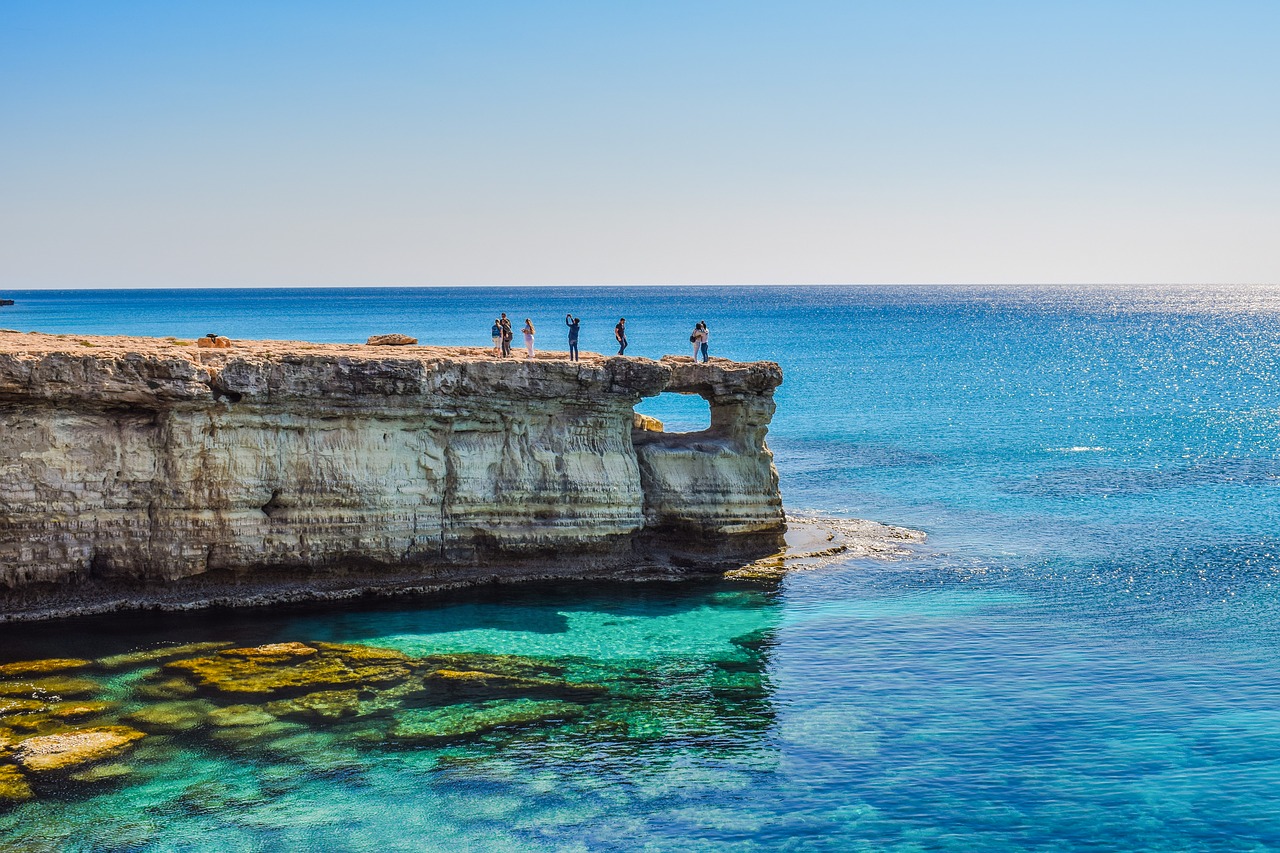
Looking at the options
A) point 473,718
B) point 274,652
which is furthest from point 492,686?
point 274,652

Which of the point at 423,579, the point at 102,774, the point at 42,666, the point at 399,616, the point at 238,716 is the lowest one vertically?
the point at 102,774

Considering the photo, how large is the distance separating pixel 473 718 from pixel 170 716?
18.5 feet

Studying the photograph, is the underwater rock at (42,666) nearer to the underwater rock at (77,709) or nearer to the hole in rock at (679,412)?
the underwater rock at (77,709)

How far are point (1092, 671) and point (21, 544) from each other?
79.9 feet

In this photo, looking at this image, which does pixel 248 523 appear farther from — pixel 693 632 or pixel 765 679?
pixel 765 679

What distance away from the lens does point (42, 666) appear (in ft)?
75.8

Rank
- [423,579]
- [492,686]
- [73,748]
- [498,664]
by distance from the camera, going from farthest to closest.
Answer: [423,579] → [498,664] → [492,686] → [73,748]

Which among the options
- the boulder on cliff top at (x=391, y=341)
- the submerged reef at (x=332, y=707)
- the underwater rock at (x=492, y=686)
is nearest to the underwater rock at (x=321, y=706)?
the submerged reef at (x=332, y=707)

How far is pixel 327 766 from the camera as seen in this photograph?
756 inches

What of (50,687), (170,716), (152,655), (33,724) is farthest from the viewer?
(152,655)

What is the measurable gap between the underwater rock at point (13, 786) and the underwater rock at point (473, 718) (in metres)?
5.92

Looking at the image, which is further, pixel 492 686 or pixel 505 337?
pixel 505 337

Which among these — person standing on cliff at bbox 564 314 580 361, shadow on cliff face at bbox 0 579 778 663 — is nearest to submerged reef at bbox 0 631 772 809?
shadow on cliff face at bbox 0 579 778 663

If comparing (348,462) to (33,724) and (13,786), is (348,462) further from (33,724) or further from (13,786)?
(13,786)
